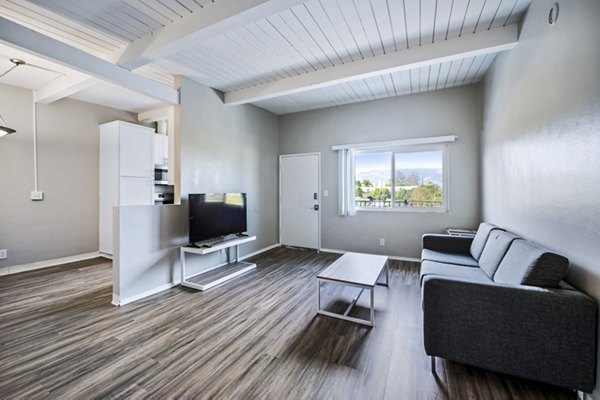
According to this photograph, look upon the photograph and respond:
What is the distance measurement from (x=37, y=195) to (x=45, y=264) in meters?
1.11

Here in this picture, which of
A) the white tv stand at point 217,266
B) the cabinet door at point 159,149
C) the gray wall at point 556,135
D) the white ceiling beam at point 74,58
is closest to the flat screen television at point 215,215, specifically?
the white tv stand at point 217,266

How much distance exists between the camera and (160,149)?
504 cm

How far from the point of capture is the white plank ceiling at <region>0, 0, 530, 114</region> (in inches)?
86.6

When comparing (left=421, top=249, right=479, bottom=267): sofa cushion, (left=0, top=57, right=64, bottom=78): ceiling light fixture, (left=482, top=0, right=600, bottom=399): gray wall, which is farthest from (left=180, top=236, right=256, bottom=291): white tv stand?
(left=482, top=0, right=600, bottom=399): gray wall

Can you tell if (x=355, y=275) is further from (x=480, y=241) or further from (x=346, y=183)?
(x=346, y=183)

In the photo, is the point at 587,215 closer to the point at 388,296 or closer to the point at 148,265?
the point at 388,296

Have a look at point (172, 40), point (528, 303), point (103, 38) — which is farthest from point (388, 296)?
point (103, 38)

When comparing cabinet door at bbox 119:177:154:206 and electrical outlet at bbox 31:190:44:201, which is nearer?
electrical outlet at bbox 31:190:44:201

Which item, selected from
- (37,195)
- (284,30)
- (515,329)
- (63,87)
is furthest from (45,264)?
(515,329)

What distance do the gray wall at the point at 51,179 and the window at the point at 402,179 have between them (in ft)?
16.1

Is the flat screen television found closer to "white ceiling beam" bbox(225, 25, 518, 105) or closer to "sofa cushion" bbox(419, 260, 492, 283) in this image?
"white ceiling beam" bbox(225, 25, 518, 105)

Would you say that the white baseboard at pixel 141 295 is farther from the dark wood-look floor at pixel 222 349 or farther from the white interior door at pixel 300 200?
the white interior door at pixel 300 200

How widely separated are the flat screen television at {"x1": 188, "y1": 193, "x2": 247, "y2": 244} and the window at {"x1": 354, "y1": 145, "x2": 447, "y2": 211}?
2.27 metres

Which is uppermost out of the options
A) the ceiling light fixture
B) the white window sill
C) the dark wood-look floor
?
the ceiling light fixture
